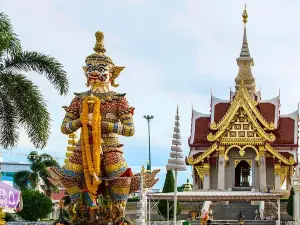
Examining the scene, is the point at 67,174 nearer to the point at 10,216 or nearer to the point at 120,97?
the point at 120,97

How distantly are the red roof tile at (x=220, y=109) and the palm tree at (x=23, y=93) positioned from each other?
26.3 meters

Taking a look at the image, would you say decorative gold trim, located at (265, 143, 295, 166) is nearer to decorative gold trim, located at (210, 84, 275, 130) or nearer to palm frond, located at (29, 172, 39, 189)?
decorative gold trim, located at (210, 84, 275, 130)

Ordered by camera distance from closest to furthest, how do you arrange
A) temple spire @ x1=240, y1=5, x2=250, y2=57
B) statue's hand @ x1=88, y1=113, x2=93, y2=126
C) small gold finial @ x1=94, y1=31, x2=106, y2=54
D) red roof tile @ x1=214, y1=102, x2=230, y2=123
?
1. statue's hand @ x1=88, y1=113, x2=93, y2=126
2. small gold finial @ x1=94, y1=31, x2=106, y2=54
3. red roof tile @ x1=214, y1=102, x2=230, y2=123
4. temple spire @ x1=240, y1=5, x2=250, y2=57

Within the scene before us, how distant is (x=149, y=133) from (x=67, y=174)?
126 feet

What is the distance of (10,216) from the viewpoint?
33562 mm

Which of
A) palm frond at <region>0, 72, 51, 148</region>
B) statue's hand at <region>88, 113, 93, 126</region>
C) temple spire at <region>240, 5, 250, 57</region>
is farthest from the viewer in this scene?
temple spire at <region>240, 5, 250, 57</region>

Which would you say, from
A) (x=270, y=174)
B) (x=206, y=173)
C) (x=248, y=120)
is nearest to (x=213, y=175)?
(x=206, y=173)

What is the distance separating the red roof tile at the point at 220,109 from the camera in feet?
146

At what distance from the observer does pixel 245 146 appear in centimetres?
4231

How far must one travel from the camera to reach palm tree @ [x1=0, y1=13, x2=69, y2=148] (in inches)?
714

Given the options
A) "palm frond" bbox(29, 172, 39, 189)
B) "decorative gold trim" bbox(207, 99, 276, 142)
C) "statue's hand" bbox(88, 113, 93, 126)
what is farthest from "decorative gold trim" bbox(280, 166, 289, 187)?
"statue's hand" bbox(88, 113, 93, 126)

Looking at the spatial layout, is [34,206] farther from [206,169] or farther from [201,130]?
[201,130]

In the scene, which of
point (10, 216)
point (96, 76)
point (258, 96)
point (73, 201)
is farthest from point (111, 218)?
point (258, 96)

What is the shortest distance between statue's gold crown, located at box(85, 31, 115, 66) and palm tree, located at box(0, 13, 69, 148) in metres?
2.47
